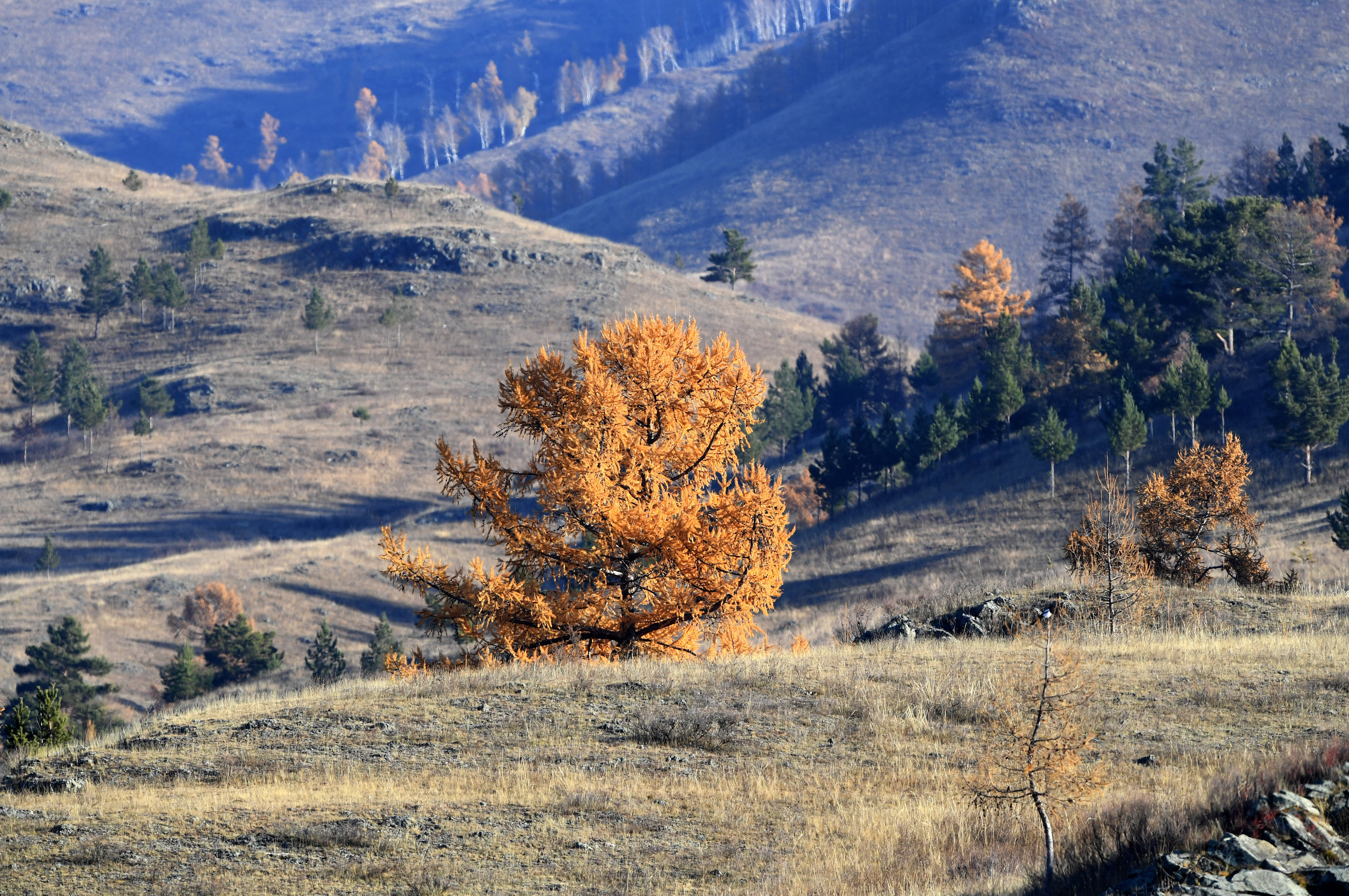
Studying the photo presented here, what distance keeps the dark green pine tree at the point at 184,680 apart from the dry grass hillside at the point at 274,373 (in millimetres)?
2605

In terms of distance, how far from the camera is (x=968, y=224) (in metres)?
168

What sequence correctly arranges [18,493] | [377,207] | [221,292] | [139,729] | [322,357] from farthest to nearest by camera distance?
[377,207]
[221,292]
[322,357]
[18,493]
[139,729]

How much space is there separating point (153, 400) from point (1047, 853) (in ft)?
308

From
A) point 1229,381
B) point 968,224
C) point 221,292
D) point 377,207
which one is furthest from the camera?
point 968,224

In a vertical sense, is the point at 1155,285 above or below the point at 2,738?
above

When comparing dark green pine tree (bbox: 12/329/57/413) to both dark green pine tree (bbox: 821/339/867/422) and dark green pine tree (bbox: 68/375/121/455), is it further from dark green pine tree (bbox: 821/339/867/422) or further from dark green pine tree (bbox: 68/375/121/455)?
dark green pine tree (bbox: 821/339/867/422)

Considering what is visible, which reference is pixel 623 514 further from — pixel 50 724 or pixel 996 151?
pixel 996 151

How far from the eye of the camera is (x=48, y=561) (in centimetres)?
6669

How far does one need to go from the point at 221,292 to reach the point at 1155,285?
8796 centimetres

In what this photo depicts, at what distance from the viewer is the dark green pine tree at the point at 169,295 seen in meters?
104

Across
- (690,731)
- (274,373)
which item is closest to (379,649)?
(690,731)

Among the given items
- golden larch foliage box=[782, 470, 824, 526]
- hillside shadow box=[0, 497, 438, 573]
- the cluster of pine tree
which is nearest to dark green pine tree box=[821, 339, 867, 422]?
the cluster of pine tree

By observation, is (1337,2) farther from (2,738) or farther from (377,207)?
(2,738)

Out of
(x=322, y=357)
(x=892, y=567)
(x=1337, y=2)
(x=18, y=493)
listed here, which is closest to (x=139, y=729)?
(x=892, y=567)
